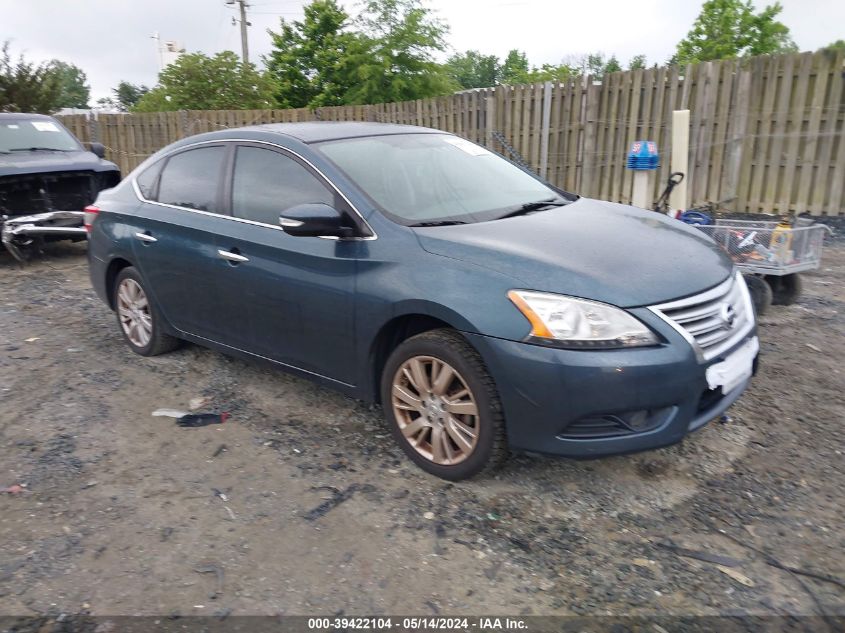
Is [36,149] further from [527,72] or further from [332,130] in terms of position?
[527,72]

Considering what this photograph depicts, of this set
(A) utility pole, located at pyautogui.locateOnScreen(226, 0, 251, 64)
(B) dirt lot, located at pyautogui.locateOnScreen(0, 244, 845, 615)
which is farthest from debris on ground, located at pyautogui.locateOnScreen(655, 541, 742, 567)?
(A) utility pole, located at pyautogui.locateOnScreen(226, 0, 251, 64)

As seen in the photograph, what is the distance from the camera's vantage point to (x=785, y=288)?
5.93m

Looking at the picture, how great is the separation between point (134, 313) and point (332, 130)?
223cm

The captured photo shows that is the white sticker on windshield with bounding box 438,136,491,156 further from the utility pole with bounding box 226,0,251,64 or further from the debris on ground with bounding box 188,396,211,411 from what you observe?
the utility pole with bounding box 226,0,251,64

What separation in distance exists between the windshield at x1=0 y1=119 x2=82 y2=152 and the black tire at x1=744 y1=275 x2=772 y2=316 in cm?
881

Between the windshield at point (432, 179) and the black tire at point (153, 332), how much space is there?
1950 millimetres

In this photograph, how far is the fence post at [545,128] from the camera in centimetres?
1030

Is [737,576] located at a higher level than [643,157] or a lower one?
lower

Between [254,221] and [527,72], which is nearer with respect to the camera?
[254,221]

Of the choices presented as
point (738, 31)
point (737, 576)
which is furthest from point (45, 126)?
point (738, 31)

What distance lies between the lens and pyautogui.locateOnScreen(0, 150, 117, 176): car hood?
836 cm

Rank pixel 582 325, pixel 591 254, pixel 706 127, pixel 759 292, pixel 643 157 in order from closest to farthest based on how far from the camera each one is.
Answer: pixel 582 325, pixel 591 254, pixel 759 292, pixel 643 157, pixel 706 127

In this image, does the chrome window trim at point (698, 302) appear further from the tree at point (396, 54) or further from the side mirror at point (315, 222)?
the tree at point (396, 54)

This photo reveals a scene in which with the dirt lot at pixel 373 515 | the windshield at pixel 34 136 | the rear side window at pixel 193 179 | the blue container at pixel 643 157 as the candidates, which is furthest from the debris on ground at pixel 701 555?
the windshield at pixel 34 136
